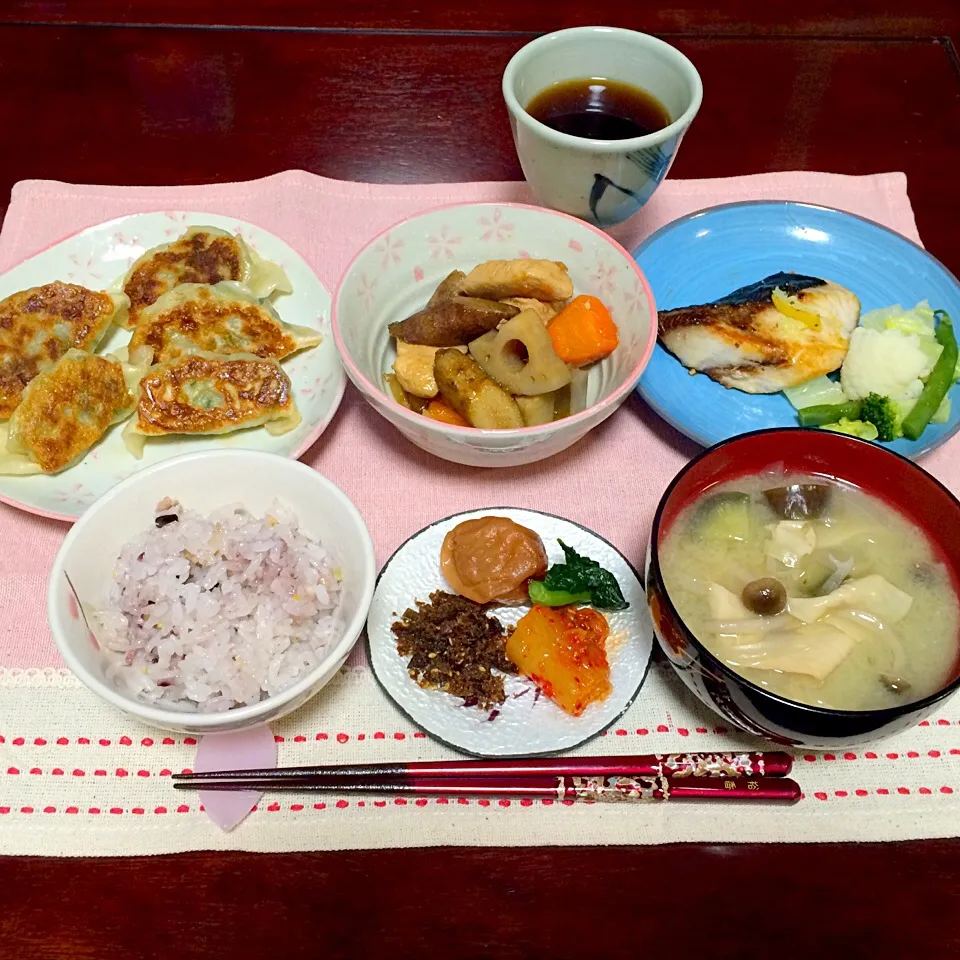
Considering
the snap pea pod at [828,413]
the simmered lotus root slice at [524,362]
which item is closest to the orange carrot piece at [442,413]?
the simmered lotus root slice at [524,362]

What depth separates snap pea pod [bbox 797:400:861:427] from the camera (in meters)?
1.88

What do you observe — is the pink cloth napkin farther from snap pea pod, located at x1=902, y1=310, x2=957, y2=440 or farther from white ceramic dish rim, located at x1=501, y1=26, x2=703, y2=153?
white ceramic dish rim, located at x1=501, y1=26, x2=703, y2=153

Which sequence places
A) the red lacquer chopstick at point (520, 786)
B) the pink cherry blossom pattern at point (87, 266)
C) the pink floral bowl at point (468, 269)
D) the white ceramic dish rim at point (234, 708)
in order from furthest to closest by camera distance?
the pink cherry blossom pattern at point (87, 266)
the pink floral bowl at point (468, 269)
the red lacquer chopstick at point (520, 786)
the white ceramic dish rim at point (234, 708)

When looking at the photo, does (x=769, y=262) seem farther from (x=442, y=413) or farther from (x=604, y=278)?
(x=442, y=413)

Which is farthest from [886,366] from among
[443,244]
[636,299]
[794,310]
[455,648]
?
[455,648]

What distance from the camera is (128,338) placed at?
6.98ft

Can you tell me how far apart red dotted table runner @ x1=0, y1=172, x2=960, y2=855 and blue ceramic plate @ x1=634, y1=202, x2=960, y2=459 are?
26 cm

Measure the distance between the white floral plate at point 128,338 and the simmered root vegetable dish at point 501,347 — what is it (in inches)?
7.7

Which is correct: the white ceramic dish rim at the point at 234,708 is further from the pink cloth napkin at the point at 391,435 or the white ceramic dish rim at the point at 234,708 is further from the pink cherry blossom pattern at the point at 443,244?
the pink cherry blossom pattern at the point at 443,244

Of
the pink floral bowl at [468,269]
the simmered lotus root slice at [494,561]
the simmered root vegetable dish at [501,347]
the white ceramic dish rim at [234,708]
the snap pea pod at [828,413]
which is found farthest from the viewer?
the snap pea pod at [828,413]

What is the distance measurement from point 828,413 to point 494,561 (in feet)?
2.86

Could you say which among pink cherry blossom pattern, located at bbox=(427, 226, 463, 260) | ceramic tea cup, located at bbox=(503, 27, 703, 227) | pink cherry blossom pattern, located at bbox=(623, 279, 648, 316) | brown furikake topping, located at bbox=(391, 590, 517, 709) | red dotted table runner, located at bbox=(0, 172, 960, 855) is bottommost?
red dotted table runner, located at bbox=(0, 172, 960, 855)

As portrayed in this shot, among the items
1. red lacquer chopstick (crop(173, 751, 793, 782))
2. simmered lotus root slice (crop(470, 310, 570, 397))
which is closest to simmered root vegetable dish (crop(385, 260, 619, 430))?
simmered lotus root slice (crop(470, 310, 570, 397))

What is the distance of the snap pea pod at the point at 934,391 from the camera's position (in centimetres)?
182
